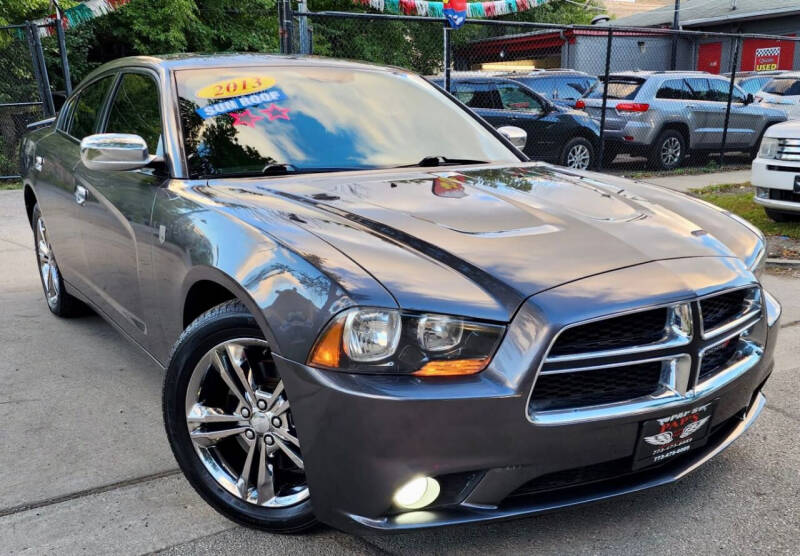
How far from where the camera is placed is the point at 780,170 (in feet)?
23.6

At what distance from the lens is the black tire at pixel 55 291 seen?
16.1ft

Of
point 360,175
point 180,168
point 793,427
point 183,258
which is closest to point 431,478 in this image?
point 183,258

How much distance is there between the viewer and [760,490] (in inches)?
109

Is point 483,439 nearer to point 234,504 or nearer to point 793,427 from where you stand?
point 234,504

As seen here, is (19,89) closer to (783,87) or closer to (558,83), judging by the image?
(558,83)

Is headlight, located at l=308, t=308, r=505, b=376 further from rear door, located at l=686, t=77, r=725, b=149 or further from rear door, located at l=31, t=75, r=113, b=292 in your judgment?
rear door, located at l=686, t=77, r=725, b=149

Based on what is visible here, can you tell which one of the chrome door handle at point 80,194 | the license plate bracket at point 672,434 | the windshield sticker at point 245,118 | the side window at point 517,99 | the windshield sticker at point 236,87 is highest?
the windshield sticker at point 236,87

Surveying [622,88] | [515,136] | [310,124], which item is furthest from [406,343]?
[622,88]

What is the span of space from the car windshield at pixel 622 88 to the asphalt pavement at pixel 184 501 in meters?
9.39

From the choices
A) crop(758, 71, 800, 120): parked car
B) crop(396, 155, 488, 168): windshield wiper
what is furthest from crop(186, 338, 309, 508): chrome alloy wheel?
crop(758, 71, 800, 120): parked car

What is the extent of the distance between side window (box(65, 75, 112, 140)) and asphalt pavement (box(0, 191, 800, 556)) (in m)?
1.42

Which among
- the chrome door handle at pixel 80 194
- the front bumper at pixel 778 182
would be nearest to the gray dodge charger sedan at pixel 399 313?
the chrome door handle at pixel 80 194

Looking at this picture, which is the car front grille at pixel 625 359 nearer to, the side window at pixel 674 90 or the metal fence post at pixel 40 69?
the side window at pixel 674 90

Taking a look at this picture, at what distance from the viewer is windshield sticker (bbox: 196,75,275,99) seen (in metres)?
3.41
